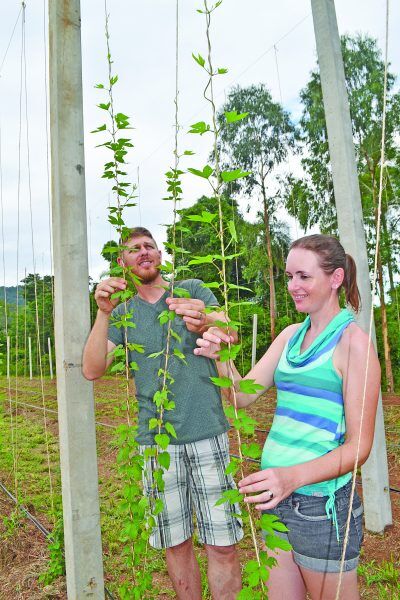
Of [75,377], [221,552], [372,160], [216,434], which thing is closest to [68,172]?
[75,377]

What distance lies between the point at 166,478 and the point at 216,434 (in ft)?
0.80

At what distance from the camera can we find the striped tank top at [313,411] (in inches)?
45.8

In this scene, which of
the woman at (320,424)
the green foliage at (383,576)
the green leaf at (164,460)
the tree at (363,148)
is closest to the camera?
the woman at (320,424)

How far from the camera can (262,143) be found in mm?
17141

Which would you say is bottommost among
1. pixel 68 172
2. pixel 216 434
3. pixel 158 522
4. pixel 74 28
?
pixel 158 522

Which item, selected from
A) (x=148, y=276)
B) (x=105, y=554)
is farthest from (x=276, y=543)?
(x=105, y=554)

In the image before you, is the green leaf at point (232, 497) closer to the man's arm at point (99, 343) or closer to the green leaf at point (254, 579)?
the green leaf at point (254, 579)

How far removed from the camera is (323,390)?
1179 mm

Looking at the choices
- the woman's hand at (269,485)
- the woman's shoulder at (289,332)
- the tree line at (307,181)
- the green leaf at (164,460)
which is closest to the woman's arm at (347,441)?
the woman's hand at (269,485)

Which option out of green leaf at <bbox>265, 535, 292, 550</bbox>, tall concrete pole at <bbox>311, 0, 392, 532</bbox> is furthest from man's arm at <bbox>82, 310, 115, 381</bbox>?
tall concrete pole at <bbox>311, 0, 392, 532</bbox>

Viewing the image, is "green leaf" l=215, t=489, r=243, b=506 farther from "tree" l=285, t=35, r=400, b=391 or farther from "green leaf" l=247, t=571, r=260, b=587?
"tree" l=285, t=35, r=400, b=391

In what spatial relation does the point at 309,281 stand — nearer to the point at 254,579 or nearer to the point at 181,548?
the point at 254,579

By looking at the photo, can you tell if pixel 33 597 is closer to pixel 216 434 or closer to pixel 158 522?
pixel 158 522

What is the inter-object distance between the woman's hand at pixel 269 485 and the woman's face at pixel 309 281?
1.36 feet
